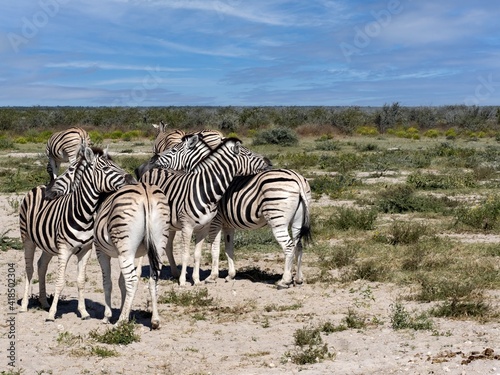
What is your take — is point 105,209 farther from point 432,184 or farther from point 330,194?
point 432,184

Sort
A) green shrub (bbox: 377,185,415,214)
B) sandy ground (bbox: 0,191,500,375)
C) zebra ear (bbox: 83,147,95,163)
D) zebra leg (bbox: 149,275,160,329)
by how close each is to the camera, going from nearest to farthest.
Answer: sandy ground (bbox: 0,191,500,375) < zebra leg (bbox: 149,275,160,329) < zebra ear (bbox: 83,147,95,163) < green shrub (bbox: 377,185,415,214)

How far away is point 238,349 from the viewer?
684 cm

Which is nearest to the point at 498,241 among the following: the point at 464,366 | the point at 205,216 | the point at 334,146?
the point at 205,216

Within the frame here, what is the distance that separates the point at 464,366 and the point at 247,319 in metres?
2.88

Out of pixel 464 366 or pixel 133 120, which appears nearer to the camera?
pixel 464 366

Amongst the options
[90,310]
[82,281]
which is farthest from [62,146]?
[82,281]

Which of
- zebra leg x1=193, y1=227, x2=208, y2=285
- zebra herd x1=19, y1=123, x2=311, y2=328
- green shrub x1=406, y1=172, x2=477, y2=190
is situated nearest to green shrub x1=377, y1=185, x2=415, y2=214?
green shrub x1=406, y1=172, x2=477, y2=190

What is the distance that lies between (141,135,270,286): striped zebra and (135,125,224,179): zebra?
1553 millimetres

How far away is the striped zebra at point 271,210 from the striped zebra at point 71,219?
216 centimetres

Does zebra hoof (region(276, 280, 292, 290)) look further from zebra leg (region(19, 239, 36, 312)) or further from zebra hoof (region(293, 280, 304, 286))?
zebra leg (region(19, 239, 36, 312))

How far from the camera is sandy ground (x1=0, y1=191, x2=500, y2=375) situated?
616cm

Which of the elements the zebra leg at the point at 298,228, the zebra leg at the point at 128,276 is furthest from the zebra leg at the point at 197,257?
the zebra leg at the point at 128,276

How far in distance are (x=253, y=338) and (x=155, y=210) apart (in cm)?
179

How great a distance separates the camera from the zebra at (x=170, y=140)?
1148cm
